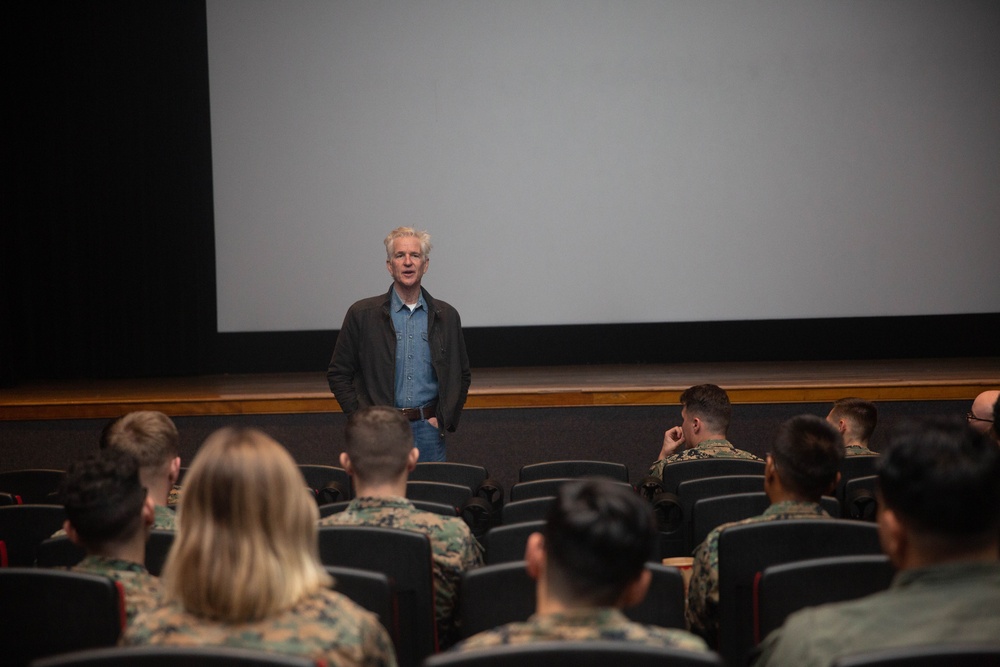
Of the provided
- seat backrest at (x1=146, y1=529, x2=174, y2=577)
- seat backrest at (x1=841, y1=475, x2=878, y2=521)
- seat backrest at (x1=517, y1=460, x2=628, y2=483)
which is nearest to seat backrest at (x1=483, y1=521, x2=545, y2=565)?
seat backrest at (x1=146, y1=529, x2=174, y2=577)

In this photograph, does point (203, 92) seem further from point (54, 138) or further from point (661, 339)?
point (661, 339)

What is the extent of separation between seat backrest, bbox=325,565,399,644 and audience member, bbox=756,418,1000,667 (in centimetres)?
78

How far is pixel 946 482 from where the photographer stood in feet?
4.95

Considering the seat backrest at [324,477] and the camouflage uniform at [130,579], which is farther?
the seat backrest at [324,477]

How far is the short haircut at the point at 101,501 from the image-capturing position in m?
1.98

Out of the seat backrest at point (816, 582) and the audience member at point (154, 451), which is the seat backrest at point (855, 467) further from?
the audience member at point (154, 451)

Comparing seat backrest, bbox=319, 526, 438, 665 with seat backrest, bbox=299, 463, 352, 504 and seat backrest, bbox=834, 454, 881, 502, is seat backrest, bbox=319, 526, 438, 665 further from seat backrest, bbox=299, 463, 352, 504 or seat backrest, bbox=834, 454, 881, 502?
seat backrest, bbox=834, 454, 881, 502

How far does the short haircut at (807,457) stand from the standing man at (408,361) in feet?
7.31

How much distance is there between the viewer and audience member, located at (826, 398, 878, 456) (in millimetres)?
4047

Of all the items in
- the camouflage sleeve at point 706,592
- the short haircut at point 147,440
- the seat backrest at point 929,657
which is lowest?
the camouflage sleeve at point 706,592

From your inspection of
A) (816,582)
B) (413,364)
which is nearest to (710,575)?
(816,582)

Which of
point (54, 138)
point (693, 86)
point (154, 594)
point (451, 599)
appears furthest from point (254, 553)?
point (54, 138)

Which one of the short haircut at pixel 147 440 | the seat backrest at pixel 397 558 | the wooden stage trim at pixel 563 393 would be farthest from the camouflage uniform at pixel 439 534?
the wooden stage trim at pixel 563 393

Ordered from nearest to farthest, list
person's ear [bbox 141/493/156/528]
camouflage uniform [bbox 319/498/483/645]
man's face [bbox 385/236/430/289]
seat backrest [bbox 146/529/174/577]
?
1. person's ear [bbox 141/493/156/528]
2. seat backrest [bbox 146/529/174/577]
3. camouflage uniform [bbox 319/498/483/645]
4. man's face [bbox 385/236/430/289]
